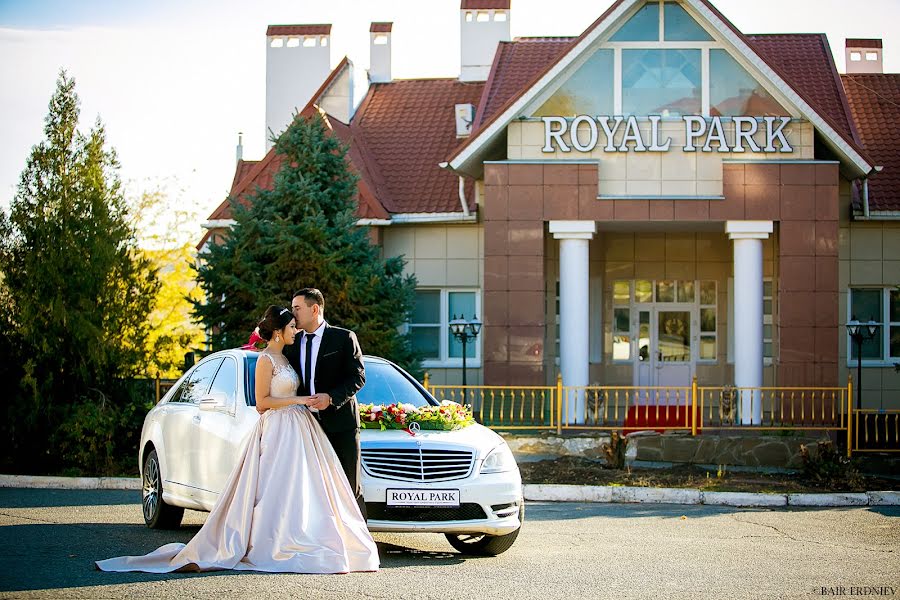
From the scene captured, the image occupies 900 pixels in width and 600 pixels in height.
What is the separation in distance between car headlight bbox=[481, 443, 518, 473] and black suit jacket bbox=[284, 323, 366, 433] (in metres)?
1.16

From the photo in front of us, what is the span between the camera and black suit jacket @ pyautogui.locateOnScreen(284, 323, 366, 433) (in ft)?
29.9

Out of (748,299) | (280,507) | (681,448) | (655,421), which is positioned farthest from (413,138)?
(280,507)

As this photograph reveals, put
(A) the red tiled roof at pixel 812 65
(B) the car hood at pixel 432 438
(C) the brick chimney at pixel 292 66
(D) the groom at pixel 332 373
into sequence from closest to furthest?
1. (D) the groom at pixel 332 373
2. (B) the car hood at pixel 432 438
3. (A) the red tiled roof at pixel 812 65
4. (C) the brick chimney at pixel 292 66

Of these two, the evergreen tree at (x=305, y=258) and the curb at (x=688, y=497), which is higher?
the evergreen tree at (x=305, y=258)

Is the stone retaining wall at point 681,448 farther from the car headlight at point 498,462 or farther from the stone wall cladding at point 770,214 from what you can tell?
the car headlight at point 498,462

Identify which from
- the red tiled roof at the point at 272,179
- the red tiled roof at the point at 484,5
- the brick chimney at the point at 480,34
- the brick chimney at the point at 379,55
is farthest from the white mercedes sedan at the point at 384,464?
the red tiled roof at the point at 484,5

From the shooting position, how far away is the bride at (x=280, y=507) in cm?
848

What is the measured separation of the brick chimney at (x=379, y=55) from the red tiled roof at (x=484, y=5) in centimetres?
203

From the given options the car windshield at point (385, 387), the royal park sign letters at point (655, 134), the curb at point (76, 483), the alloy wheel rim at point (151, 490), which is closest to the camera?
the car windshield at point (385, 387)

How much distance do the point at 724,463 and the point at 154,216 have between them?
26.3 metres

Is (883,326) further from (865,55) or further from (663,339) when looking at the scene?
(865,55)

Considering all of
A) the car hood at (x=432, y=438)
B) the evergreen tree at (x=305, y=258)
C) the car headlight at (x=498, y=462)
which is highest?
the evergreen tree at (x=305, y=258)

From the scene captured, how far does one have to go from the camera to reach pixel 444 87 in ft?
95.6

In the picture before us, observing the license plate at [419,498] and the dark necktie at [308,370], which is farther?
the license plate at [419,498]
